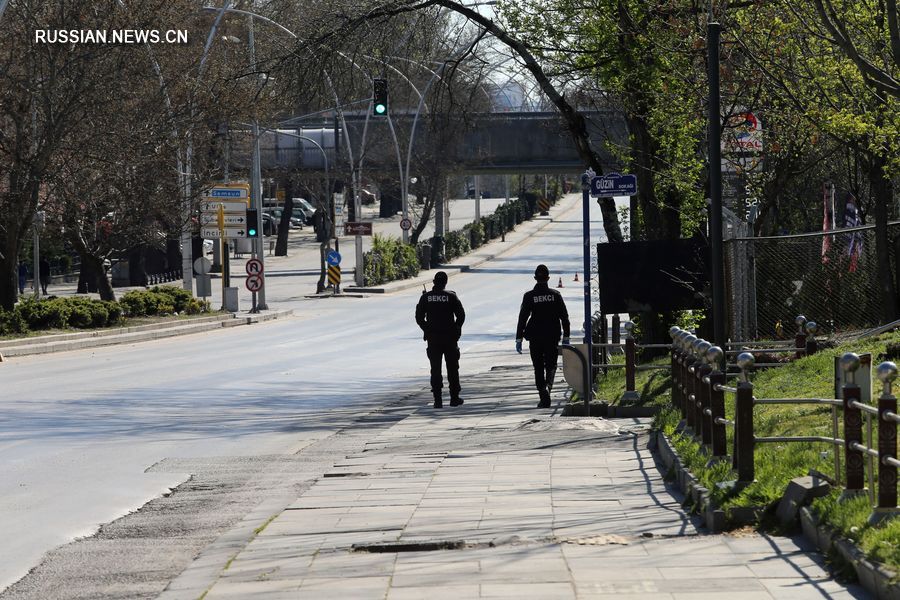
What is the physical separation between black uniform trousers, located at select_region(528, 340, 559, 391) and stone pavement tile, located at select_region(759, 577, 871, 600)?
10913 millimetres

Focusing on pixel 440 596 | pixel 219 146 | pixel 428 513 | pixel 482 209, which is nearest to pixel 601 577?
pixel 440 596

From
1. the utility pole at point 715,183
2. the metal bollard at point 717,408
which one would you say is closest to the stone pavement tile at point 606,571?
the metal bollard at point 717,408

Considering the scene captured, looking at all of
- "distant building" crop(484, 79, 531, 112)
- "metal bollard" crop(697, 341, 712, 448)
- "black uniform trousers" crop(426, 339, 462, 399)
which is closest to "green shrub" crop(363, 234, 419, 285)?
"distant building" crop(484, 79, 531, 112)

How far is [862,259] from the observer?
2167 centimetres

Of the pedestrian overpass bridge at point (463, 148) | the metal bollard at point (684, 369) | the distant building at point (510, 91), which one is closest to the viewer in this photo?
the metal bollard at point (684, 369)

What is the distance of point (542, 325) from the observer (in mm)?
17391

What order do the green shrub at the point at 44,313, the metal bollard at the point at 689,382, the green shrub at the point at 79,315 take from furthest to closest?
the green shrub at the point at 79,315, the green shrub at the point at 44,313, the metal bollard at the point at 689,382

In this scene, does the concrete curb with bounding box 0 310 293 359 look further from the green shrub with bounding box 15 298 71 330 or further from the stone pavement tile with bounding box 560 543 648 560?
the stone pavement tile with bounding box 560 543 648 560

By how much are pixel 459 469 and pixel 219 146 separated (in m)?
42.3

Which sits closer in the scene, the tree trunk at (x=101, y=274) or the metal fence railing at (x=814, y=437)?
the metal fence railing at (x=814, y=437)

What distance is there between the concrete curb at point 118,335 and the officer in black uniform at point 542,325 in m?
14.7

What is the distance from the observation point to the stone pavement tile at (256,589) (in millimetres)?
6430

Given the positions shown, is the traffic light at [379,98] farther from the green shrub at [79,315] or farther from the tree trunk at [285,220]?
the tree trunk at [285,220]

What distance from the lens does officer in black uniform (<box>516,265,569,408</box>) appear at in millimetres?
17250
